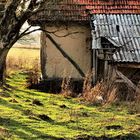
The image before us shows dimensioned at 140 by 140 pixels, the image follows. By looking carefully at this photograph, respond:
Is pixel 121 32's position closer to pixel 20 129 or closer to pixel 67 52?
pixel 67 52

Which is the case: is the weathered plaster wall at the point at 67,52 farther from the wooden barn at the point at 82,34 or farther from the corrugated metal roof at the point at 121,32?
the corrugated metal roof at the point at 121,32

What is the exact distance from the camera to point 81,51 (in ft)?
65.6

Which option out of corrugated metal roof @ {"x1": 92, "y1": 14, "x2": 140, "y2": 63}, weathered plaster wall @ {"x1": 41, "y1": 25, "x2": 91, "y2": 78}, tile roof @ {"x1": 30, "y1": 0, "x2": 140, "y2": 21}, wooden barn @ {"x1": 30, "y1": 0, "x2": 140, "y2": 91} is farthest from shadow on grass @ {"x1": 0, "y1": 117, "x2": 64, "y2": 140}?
tile roof @ {"x1": 30, "y1": 0, "x2": 140, "y2": 21}

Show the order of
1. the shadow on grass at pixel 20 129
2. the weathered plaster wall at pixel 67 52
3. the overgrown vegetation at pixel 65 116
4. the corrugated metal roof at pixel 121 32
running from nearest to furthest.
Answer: the shadow on grass at pixel 20 129 → the overgrown vegetation at pixel 65 116 → the corrugated metal roof at pixel 121 32 → the weathered plaster wall at pixel 67 52

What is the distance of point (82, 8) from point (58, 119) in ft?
28.7

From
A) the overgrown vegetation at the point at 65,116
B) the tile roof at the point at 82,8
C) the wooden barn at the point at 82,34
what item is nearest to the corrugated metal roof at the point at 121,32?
the wooden barn at the point at 82,34

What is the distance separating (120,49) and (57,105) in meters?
4.79

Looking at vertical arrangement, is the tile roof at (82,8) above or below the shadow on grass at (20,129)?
above

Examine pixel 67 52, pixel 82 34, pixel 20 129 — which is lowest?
pixel 20 129

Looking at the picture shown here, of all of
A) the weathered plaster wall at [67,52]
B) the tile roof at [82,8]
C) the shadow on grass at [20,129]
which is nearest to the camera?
the shadow on grass at [20,129]

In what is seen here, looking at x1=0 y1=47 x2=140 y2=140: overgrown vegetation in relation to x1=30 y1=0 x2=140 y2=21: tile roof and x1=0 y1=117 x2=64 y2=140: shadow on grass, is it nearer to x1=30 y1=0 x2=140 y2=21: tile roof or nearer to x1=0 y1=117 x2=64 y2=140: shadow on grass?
x1=0 y1=117 x2=64 y2=140: shadow on grass

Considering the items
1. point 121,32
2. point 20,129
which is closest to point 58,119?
point 20,129

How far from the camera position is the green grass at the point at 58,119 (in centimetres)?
1068

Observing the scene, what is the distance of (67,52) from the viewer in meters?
19.8
